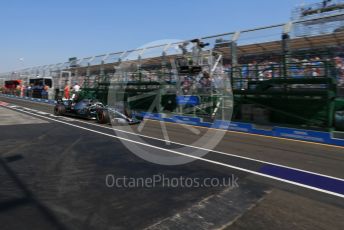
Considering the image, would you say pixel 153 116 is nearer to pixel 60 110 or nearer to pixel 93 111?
pixel 93 111

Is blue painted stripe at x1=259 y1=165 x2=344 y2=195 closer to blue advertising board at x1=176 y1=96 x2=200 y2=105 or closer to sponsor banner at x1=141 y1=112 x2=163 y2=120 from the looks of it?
blue advertising board at x1=176 y1=96 x2=200 y2=105

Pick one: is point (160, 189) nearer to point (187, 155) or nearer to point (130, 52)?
point (187, 155)

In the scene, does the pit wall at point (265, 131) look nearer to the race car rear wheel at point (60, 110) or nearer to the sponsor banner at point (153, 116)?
the sponsor banner at point (153, 116)

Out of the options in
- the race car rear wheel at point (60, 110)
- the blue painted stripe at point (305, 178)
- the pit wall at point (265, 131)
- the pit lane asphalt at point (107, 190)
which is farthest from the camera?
the race car rear wheel at point (60, 110)

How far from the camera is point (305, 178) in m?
6.63

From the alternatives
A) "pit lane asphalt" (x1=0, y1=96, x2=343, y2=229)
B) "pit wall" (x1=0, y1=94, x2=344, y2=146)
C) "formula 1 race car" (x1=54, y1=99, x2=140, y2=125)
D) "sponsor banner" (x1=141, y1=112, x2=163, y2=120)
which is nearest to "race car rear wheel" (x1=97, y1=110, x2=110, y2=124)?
"formula 1 race car" (x1=54, y1=99, x2=140, y2=125)

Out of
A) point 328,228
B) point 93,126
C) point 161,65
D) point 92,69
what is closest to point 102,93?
point 92,69

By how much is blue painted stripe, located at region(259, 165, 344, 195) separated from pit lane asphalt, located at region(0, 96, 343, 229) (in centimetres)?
41

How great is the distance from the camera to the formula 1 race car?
14945 mm

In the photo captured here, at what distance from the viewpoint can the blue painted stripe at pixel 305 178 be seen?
606 centimetres

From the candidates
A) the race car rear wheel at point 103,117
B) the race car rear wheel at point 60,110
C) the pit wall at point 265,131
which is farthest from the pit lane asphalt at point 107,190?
the race car rear wheel at point 60,110

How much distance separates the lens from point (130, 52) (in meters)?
24.7

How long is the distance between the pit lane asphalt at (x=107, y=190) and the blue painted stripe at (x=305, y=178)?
409 millimetres

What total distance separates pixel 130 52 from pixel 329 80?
14910mm
